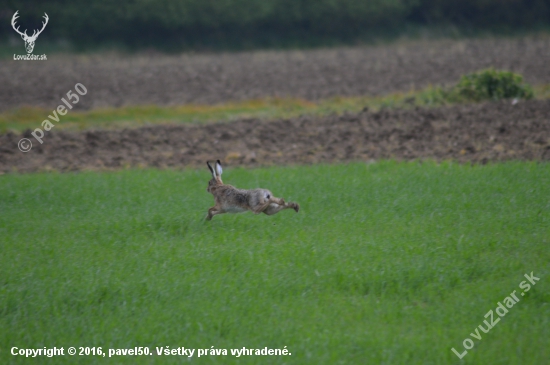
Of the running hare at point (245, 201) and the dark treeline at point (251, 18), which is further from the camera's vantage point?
the dark treeline at point (251, 18)

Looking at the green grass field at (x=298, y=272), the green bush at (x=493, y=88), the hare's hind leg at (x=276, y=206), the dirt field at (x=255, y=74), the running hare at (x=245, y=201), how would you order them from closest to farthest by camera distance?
the green grass field at (x=298, y=272) < the running hare at (x=245, y=201) < the hare's hind leg at (x=276, y=206) < the green bush at (x=493, y=88) < the dirt field at (x=255, y=74)

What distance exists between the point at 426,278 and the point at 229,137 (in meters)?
12.1

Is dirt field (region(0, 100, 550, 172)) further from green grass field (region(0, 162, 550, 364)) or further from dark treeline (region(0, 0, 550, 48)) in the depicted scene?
dark treeline (region(0, 0, 550, 48))

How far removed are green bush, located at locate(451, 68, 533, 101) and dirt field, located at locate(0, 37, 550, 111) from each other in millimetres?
7357

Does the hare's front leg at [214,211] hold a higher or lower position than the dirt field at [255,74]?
lower

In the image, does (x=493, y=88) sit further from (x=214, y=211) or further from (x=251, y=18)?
(x=251, y=18)

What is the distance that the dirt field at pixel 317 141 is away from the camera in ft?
53.2

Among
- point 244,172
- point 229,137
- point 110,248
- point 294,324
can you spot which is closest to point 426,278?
point 294,324

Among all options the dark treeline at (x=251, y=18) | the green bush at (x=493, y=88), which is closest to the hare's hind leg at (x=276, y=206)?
the green bush at (x=493, y=88)

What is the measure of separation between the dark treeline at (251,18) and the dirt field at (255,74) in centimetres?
1081

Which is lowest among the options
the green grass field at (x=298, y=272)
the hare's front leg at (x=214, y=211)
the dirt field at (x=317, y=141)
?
the green grass field at (x=298, y=272)

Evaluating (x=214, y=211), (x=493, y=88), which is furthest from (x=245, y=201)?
(x=493, y=88)

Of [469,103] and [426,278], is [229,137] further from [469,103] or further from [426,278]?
[426,278]

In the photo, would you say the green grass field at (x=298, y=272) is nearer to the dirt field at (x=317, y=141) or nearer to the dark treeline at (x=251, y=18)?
the dirt field at (x=317, y=141)
